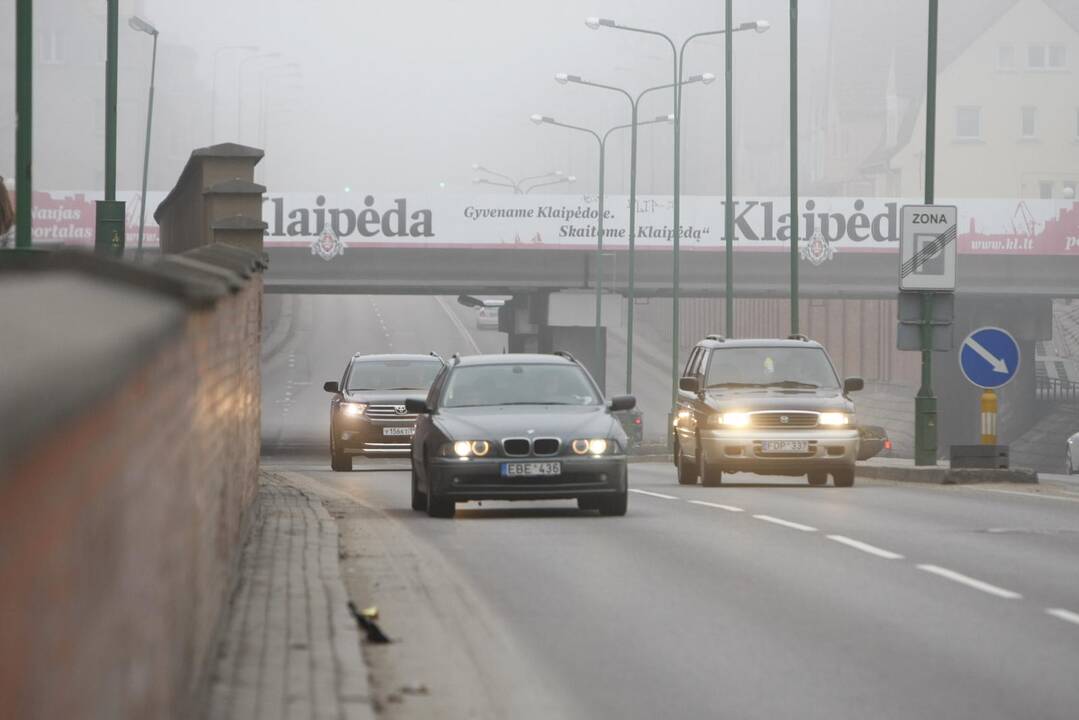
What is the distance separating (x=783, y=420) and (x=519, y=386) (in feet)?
21.8

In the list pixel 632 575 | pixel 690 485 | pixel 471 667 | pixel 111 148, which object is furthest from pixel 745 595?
pixel 111 148

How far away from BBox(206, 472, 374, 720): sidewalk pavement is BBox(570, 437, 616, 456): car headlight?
393 centimetres

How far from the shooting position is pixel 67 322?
3.26m

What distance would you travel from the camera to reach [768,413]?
25.0m

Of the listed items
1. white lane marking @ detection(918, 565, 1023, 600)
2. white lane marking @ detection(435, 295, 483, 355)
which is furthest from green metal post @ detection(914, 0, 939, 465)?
white lane marking @ detection(435, 295, 483, 355)

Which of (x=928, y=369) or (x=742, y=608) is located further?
(x=928, y=369)

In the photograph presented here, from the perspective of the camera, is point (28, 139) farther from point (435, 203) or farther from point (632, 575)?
point (435, 203)

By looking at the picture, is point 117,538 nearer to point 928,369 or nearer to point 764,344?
point 764,344

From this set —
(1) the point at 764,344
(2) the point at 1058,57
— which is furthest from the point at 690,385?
(2) the point at 1058,57

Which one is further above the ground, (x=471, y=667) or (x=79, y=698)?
(x=79, y=698)

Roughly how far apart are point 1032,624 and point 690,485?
55.0 ft

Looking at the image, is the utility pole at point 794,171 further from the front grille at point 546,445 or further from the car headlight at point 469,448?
the car headlight at point 469,448

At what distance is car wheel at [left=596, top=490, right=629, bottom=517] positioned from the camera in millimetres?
18062

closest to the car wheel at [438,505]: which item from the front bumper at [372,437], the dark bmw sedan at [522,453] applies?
the dark bmw sedan at [522,453]
